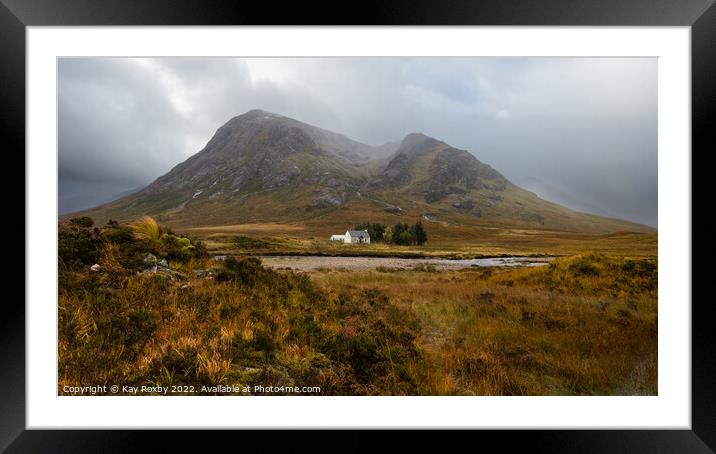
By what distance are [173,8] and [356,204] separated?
21.0ft

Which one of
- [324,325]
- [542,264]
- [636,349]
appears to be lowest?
[636,349]

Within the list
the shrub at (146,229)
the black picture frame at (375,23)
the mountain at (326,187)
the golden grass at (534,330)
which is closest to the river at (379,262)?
the golden grass at (534,330)

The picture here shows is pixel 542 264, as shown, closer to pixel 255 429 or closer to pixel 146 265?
pixel 255 429

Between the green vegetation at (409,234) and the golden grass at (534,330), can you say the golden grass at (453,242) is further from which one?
the golden grass at (534,330)

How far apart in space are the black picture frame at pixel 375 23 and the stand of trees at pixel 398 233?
4.57m

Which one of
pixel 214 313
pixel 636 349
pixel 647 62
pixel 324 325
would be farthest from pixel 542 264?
pixel 214 313

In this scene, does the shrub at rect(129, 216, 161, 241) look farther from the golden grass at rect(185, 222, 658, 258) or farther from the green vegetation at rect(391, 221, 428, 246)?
the green vegetation at rect(391, 221, 428, 246)

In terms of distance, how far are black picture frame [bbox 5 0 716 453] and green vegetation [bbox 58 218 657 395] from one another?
40 cm

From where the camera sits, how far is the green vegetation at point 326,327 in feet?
9.06

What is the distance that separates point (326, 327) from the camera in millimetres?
3209

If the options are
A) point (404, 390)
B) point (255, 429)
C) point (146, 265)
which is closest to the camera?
point (255, 429)

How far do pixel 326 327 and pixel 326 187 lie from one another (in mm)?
6439

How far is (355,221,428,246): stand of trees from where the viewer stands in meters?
6.75

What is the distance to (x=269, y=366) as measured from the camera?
278 centimetres
